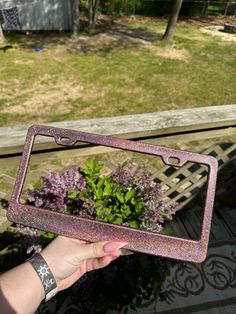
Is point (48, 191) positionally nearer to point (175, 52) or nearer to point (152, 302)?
point (152, 302)

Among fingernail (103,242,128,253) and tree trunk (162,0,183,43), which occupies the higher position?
fingernail (103,242,128,253)

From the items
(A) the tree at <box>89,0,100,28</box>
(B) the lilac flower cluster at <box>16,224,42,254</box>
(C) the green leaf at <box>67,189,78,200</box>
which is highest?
(C) the green leaf at <box>67,189,78,200</box>

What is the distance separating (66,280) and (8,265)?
48.8 inches

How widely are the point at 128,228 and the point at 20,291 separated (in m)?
0.64

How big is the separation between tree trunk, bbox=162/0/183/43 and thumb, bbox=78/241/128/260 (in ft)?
35.1

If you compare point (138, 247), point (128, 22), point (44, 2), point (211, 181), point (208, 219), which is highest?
point (211, 181)

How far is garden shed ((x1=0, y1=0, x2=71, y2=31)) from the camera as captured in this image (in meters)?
11.7

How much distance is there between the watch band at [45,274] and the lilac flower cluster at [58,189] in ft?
1.90

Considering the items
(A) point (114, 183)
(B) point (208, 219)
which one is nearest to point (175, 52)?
(A) point (114, 183)

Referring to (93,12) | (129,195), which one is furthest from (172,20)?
(129,195)

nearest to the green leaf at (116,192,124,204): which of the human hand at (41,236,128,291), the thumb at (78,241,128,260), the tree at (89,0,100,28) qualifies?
the human hand at (41,236,128,291)

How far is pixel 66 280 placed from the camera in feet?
6.14

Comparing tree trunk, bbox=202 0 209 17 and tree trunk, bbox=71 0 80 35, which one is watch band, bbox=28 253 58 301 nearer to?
tree trunk, bbox=71 0 80 35

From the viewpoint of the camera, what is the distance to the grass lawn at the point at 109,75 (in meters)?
7.34
